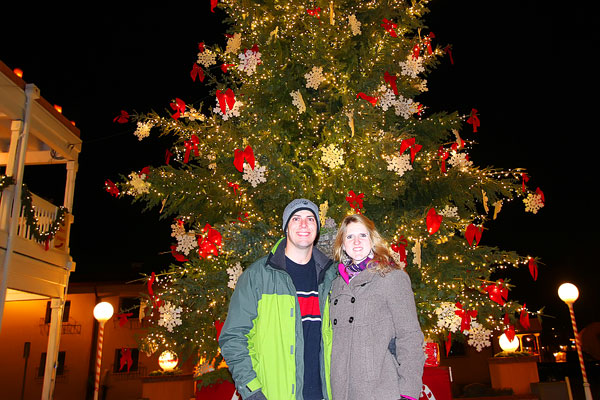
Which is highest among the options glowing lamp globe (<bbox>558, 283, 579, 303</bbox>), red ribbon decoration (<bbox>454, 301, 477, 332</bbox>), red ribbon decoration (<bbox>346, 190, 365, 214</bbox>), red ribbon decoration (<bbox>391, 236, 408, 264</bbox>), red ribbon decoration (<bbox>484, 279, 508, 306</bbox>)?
red ribbon decoration (<bbox>346, 190, 365, 214</bbox>)

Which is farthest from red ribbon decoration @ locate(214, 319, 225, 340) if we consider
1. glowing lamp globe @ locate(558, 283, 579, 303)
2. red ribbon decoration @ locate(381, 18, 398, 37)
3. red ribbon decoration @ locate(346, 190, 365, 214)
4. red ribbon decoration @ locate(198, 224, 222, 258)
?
glowing lamp globe @ locate(558, 283, 579, 303)

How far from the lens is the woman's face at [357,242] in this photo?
276cm

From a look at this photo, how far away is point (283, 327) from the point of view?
2.60 metres

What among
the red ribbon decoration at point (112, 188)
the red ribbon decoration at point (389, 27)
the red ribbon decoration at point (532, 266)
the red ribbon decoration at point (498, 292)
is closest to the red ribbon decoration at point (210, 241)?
the red ribbon decoration at point (112, 188)

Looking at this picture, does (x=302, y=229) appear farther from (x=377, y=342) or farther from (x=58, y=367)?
(x=58, y=367)

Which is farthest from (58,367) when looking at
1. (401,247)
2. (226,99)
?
(401,247)

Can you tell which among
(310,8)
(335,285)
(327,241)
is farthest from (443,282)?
(310,8)

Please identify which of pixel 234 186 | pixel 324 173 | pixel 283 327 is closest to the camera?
pixel 283 327

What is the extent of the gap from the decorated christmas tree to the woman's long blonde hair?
1106 millimetres

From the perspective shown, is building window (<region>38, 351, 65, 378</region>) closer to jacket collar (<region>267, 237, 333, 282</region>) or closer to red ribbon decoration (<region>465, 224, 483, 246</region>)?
red ribbon decoration (<region>465, 224, 483, 246</region>)

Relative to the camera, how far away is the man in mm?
2510

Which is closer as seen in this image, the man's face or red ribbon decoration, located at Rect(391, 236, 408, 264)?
the man's face

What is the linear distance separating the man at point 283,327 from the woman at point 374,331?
139 mm

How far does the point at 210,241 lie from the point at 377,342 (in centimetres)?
236
